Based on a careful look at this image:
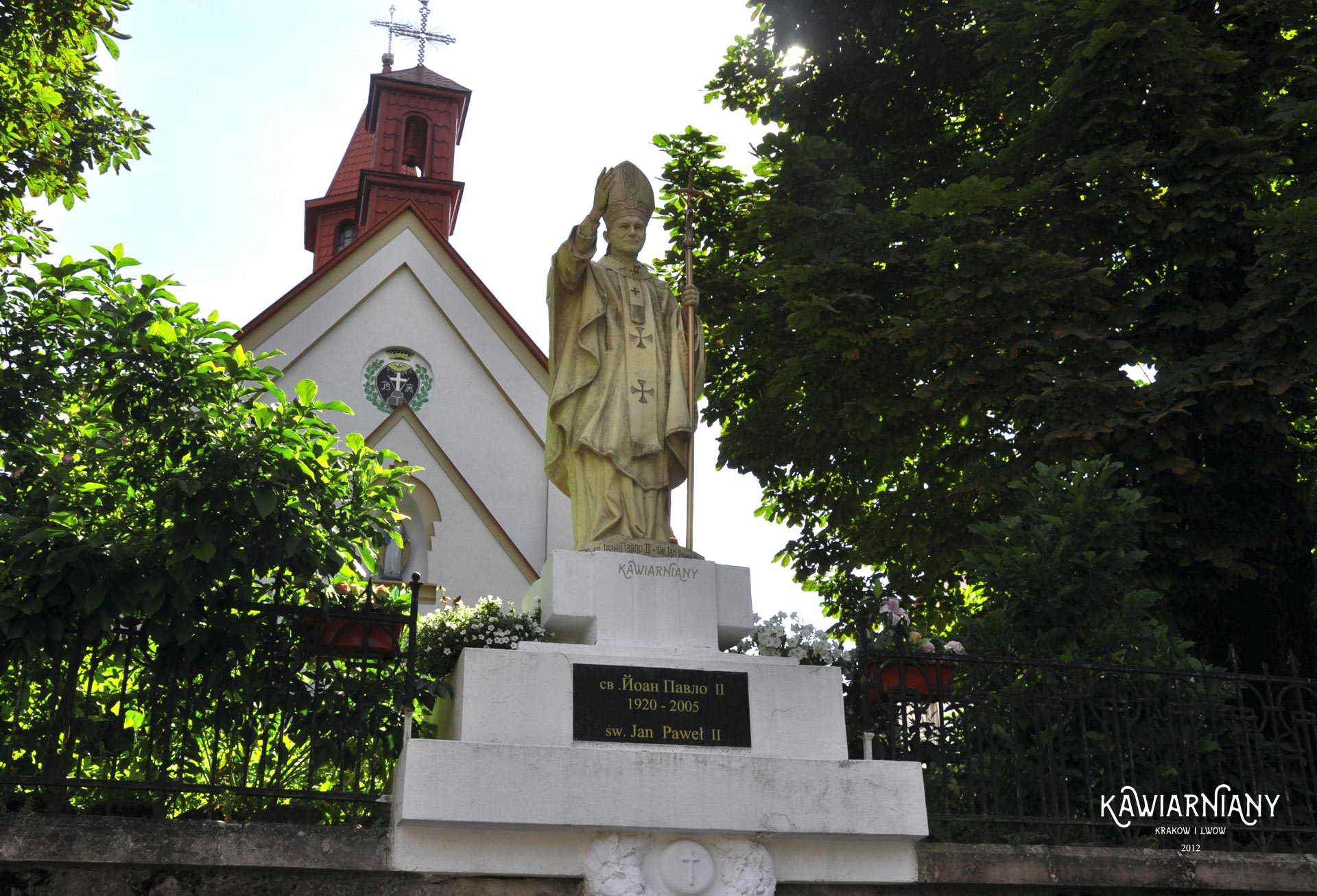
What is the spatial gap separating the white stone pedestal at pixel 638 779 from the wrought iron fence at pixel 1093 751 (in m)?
0.42

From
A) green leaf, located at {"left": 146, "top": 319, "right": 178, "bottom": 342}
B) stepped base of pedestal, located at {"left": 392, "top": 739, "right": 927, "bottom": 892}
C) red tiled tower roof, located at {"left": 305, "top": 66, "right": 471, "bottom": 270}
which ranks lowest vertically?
stepped base of pedestal, located at {"left": 392, "top": 739, "right": 927, "bottom": 892}

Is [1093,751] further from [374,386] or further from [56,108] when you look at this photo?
[374,386]

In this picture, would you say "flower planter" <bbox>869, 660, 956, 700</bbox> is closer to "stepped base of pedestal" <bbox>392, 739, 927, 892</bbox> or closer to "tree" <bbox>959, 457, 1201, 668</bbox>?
"stepped base of pedestal" <bbox>392, 739, 927, 892</bbox>

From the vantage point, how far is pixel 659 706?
21.0ft

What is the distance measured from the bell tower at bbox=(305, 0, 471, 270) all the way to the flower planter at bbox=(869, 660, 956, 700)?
1998 centimetres

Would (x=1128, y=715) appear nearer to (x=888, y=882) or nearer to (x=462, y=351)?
(x=888, y=882)

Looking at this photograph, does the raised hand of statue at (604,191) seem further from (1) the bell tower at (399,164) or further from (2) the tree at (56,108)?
(1) the bell tower at (399,164)

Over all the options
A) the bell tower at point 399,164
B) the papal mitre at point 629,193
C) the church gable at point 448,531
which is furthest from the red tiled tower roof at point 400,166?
the papal mitre at point 629,193

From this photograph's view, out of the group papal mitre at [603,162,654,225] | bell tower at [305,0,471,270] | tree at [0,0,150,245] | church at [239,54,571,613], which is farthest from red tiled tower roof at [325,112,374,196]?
papal mitre at [603,162,654,225]

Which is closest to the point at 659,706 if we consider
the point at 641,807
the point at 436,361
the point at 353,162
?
the point at 641,807

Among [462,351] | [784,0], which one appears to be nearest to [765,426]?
[784,0]

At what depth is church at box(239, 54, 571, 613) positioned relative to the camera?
64.9ft

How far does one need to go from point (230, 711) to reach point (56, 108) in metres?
6.48

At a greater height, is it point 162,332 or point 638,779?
point 162,332
